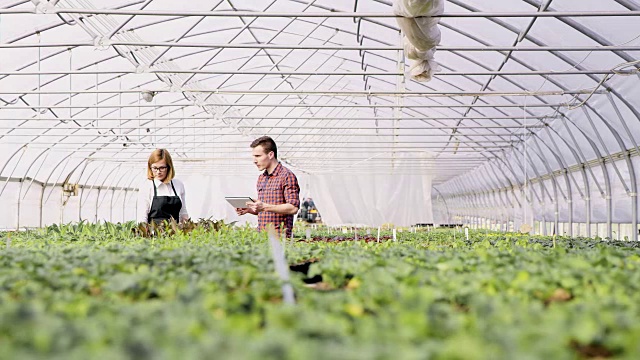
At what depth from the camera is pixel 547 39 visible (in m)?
9.76

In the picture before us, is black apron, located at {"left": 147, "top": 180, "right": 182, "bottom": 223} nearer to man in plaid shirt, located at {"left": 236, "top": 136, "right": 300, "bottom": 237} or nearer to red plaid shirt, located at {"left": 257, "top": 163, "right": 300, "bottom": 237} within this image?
man in plaid shirt, located at {"left": 236, "top": 136, "right": 300, "bottom": 237}

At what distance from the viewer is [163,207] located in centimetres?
644

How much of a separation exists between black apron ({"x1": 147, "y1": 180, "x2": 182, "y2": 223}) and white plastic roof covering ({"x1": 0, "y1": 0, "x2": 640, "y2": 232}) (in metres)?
2.19

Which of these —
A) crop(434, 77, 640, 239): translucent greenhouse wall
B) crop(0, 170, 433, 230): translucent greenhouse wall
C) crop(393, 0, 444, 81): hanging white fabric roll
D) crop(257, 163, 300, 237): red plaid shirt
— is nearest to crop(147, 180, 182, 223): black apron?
crop(257, 163, 300, 237): red plaid shirt

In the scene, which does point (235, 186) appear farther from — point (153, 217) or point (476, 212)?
point (153, 217)

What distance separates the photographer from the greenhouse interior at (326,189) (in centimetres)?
158

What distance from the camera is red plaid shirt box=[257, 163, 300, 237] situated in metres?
6.19

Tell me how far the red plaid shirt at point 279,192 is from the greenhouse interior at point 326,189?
23 mm

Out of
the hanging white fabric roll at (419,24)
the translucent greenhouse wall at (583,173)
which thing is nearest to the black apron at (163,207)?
the hanging white fabric roll at (419,24)

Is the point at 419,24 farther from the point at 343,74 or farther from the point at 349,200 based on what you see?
the point at 349,200

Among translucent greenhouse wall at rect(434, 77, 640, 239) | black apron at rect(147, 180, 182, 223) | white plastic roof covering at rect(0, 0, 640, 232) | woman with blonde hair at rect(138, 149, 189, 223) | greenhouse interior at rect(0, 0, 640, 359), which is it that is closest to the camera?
greenhouse interior at rect(0, 0, 640, 359)

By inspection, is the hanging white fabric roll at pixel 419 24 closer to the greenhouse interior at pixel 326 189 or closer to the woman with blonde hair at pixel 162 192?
the greenhouse interior at pixel 326 189

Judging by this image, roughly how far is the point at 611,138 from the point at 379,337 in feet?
41.5

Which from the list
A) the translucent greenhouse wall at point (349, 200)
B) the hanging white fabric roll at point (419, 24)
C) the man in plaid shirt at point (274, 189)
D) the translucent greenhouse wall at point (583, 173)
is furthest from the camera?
the translucent greenhouse wall at point (349, 200)
